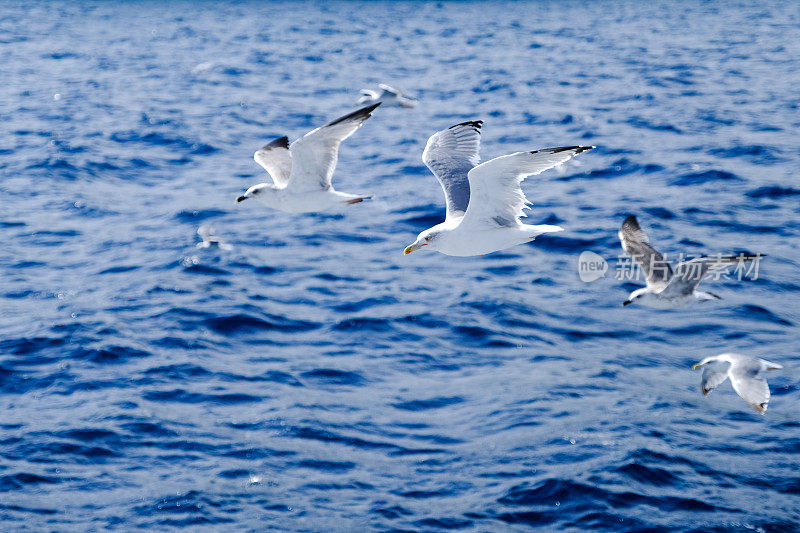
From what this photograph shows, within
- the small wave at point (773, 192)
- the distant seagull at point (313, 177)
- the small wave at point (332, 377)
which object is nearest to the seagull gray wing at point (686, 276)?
the distant seagull at point (313, 177)

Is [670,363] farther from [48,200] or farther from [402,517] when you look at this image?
[48,200]

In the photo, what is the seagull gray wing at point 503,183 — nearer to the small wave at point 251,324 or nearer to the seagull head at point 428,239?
the seagull head at point 428,239

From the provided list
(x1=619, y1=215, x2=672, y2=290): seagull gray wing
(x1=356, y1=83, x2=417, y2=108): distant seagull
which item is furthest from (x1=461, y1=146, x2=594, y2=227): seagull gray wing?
(x1=356, y1=83, x2=417, y2=108): distant seagull

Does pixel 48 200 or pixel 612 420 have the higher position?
pixel 48 200

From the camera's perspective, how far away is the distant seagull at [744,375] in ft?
34.6

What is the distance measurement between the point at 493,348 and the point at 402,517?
4.07 m

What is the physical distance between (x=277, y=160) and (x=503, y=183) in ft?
13.7

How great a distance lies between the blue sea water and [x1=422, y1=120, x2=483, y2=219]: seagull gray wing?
9.98 ft

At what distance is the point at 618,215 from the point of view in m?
19.2

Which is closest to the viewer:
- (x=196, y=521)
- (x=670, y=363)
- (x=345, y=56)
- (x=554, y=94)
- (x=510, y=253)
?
(x=196, y=521)

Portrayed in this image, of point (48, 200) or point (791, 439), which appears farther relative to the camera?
point (48, 200)

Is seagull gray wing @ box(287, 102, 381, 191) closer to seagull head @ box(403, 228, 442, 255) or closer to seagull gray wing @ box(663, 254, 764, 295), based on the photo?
seagull head @ box(403, 228, 442, 255)

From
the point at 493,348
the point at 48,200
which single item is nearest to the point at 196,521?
the point at 493,348

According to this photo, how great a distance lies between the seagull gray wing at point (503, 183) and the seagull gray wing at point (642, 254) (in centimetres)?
254
